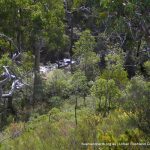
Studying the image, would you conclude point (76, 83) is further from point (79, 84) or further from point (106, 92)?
point (106, 92)

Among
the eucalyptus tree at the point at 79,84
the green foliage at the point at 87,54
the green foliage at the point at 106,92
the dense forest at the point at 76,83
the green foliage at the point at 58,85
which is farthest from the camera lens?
the green foliage at the point at 87,54

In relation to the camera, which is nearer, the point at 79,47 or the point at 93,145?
the point at 93,145

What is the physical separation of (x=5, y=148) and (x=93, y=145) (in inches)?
84.9

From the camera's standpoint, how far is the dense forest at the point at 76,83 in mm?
7355

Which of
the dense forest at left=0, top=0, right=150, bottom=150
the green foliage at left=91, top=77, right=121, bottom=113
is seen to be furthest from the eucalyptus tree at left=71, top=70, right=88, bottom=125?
the green foliage at left=91, top=77, right=121, bottom=113

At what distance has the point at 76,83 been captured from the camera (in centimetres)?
1992

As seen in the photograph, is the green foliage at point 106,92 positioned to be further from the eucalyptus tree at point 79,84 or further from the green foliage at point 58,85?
the green foliage at point 58,85

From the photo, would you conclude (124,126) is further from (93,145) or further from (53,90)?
(53,90)

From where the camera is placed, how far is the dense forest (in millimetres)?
7355

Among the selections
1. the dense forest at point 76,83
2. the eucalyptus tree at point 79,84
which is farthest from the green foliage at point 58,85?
the eucalyptus tree at point 79,84

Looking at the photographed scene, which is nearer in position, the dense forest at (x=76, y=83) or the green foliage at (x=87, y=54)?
the dense forest at (x=76, y=83)

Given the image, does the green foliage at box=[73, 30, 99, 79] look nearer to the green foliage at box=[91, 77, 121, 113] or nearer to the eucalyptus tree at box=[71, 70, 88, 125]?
the eucalyptus tree at box=[71, 70, 88, 125]

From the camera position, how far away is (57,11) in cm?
2283

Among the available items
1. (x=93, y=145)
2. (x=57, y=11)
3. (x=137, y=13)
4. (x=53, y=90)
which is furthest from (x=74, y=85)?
(x=93, y=145)
